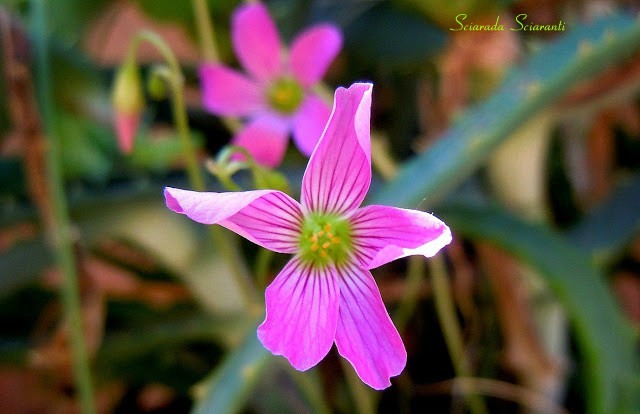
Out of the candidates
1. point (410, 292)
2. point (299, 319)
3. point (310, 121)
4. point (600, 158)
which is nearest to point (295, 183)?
point (310, 121)

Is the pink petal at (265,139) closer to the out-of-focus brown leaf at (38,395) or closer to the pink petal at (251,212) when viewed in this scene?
the pink petal at (251,212)

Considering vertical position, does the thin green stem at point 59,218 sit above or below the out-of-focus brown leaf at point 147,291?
above

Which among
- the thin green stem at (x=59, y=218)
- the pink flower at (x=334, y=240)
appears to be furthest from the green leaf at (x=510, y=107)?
the thin green stem at (x=59, y=218)

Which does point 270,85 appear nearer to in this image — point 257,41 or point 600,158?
point 257,41

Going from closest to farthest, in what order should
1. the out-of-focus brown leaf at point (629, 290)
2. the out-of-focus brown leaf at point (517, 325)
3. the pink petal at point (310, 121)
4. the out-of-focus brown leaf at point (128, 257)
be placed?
1. the pink petal at point (310, 121)
2. the out-of-focus brown leaf at point (517, 325)
3. the out-of-focus brown leaf at point (128, 257)
4. the out-of-focus brown leaf at point (629, 290)

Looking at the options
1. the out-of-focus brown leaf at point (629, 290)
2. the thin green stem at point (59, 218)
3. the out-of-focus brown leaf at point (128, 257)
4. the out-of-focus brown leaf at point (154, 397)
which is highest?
the thin green stem at point (59, 218)

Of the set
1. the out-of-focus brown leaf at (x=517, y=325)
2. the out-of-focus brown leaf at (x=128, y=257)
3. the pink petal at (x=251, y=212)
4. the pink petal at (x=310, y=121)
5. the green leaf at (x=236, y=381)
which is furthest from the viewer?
the out-of-focus brown leaf at (x=128, y=257)

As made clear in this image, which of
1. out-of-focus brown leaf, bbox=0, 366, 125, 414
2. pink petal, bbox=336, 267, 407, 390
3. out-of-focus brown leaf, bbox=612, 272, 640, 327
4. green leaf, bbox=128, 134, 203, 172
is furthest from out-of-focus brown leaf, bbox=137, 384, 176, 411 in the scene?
out-of-focus brown leaf, bbox=612, 272, 640, 327

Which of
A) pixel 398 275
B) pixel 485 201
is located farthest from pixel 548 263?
pixel 398 275

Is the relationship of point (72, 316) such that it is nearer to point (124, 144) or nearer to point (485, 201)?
point (124, 144)
